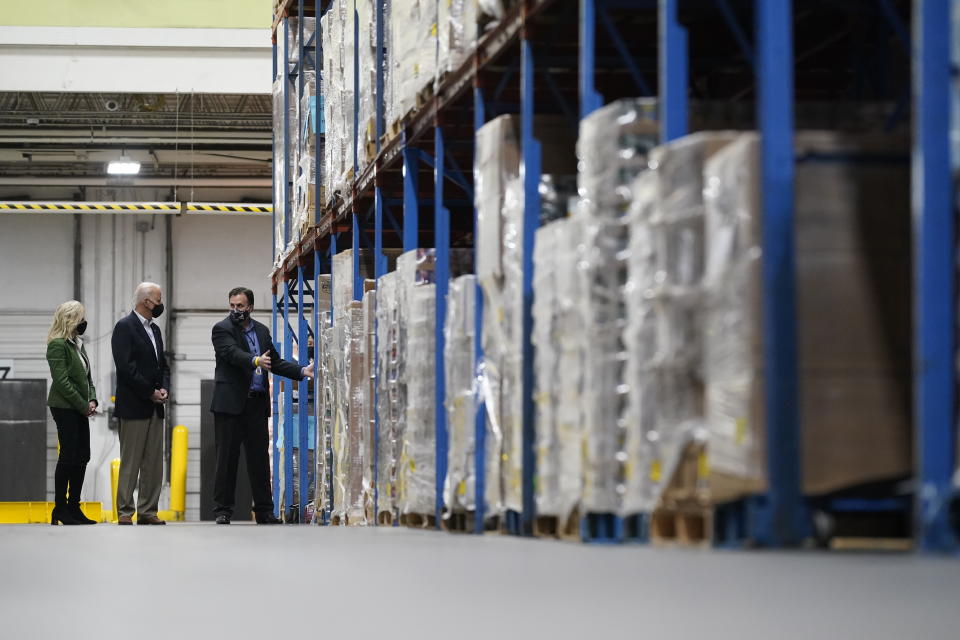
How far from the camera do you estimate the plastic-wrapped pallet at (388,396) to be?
26.7ft

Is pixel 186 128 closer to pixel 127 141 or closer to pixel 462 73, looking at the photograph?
pixel 127 141

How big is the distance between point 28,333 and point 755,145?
18.3 metres

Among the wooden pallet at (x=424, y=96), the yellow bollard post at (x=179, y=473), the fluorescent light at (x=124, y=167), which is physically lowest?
the yellow bollard post at (x=179, y=473)

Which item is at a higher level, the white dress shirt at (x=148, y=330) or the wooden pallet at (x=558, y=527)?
the white dress shirt at (x=148, y=330)

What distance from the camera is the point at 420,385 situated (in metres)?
7.57

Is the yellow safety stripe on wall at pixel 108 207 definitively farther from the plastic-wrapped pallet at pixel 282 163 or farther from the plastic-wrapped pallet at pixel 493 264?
the plastic-wrapped pallet at pixel 493 264

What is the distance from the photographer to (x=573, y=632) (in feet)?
6.97

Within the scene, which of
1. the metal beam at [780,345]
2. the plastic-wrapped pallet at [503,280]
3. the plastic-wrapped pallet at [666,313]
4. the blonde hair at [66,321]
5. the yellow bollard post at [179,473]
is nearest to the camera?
the metal beam at [780,345]

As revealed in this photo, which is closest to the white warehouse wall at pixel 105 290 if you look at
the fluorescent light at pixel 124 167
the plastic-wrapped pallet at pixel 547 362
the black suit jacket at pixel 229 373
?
the fluorescent light at pixel 124 167

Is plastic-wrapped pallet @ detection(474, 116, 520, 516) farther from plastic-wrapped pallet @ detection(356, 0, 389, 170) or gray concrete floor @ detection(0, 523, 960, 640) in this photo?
plastic-wrapped pallet @ detection(356, 0, 389, 170)

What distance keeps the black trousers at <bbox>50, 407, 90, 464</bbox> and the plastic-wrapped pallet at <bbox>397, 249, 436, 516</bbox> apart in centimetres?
363

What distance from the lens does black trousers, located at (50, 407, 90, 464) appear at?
1038 cm

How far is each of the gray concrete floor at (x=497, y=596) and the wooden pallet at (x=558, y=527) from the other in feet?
2.14

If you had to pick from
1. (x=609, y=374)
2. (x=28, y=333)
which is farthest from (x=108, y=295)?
(x=609, y=374)
